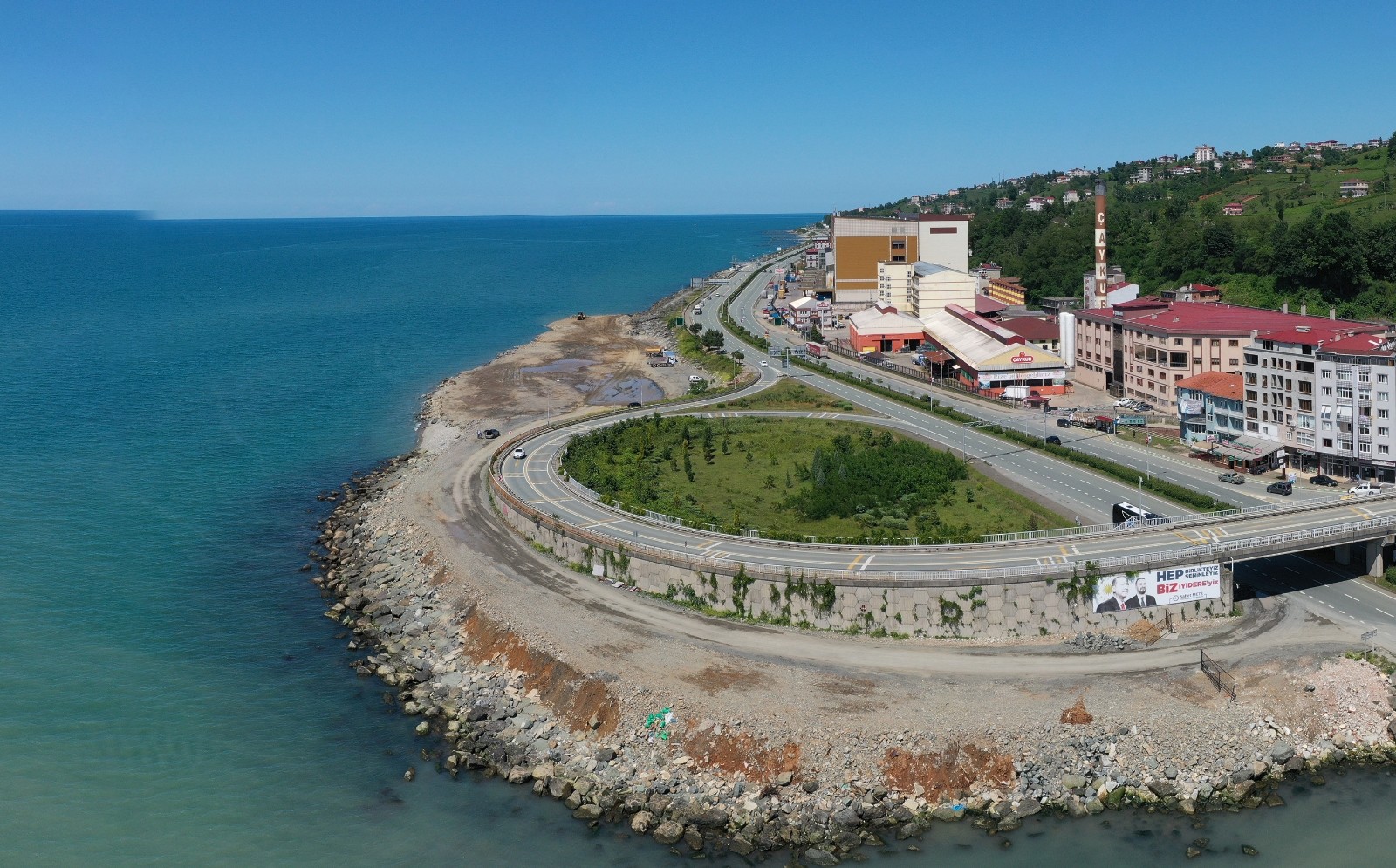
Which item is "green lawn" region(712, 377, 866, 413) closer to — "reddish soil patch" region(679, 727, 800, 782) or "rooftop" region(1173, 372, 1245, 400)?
"rooftop" region(1173, 372, 1245, 400)

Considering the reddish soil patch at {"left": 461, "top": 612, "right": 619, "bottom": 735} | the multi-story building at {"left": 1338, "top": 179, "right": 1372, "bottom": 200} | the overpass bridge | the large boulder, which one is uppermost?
the multi-story building at {"left": 1338, "top": 179, "right": 1372, "bottom": 200}

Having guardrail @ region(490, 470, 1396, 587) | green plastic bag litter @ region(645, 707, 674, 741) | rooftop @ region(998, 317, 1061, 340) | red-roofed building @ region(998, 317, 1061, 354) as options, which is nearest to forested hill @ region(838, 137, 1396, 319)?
rooftop @ region(998, 317, 1061, 340)

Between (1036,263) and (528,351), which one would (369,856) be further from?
(1036,263)

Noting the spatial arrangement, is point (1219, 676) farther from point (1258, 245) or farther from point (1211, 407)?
point (1258, 245)

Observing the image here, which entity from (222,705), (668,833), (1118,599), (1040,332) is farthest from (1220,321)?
(222,705)

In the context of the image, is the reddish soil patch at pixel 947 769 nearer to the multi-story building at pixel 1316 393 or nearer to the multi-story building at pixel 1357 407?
the multi-story building at pixel 1357 407

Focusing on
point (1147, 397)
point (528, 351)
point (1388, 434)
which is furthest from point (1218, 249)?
point (528, 351)

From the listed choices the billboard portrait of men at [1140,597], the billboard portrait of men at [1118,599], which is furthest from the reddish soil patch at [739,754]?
the billboard portrait of men at [1140,597]
